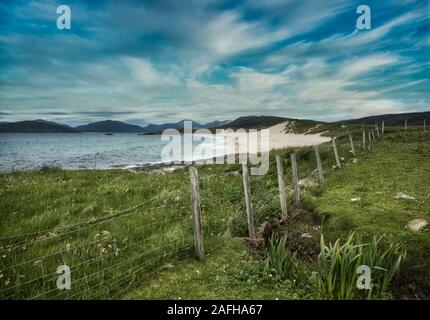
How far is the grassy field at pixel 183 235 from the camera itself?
6559 mm

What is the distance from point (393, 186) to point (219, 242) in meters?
8.57

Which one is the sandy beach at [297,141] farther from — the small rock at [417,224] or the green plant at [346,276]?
the green plant at [346,276]

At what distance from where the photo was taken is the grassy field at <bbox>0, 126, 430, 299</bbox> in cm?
656

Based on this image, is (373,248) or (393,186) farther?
(393,186)

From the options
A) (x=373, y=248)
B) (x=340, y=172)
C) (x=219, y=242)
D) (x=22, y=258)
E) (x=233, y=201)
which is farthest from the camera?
(x=340, y=172)

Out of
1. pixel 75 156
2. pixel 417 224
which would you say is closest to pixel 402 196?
pixel 417 224

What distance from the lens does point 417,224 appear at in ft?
30.0

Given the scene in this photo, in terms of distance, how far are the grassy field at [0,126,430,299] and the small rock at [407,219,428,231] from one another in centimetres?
20

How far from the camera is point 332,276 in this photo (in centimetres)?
604
